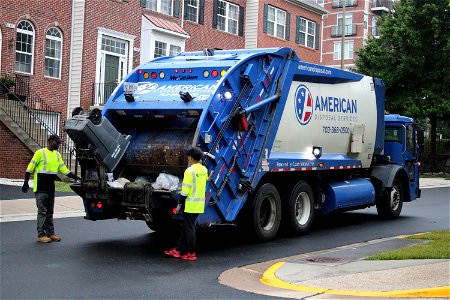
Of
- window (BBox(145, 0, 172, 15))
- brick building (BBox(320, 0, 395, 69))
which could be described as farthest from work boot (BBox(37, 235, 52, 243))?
brick building (BBox(320, 0, 395, 69))

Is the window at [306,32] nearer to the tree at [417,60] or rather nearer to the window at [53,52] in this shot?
the tree at [417,60]

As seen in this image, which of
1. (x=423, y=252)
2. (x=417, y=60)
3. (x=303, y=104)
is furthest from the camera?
(x=417, y=60)

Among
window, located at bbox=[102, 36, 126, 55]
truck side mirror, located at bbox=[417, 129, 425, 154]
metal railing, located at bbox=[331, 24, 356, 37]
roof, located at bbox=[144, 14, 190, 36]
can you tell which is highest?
metal railing, located at bbox=[331, 24, 356, 37]

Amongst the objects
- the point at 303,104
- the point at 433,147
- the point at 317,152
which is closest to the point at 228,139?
the point at 303,104

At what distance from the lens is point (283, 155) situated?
Answer: 11445 mm

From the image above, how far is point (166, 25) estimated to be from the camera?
28062mm

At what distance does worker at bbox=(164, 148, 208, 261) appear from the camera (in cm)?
892

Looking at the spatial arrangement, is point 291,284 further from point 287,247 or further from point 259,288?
point 287,247

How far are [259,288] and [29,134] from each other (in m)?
15.9

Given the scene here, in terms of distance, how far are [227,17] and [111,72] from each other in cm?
842

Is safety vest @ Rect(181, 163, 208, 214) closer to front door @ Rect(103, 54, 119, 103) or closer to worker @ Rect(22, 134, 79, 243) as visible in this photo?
worker @ Rect(22, 134, 79, 243)

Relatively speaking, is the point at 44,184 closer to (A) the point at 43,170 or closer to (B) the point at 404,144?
(A) the point at 43,170

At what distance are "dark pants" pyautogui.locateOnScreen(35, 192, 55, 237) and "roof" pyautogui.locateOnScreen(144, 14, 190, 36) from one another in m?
18.0

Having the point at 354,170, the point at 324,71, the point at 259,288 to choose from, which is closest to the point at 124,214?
the point at 259,288
